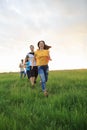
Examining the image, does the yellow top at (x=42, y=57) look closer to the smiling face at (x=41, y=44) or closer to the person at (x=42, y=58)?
the person at (x=42, y=58)

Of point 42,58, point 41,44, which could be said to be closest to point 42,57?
point 42,58

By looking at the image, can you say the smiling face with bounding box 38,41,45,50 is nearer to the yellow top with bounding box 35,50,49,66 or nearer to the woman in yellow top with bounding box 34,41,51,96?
the woman in yellow top with bounding box 34,41,51,96

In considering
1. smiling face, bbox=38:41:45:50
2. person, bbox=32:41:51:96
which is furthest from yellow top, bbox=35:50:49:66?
smiling face, bbox=38:41:45:50

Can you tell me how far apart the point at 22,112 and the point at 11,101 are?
2.75 m

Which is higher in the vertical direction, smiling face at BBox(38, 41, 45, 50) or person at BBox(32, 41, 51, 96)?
smiling face at BBox(38, 41, 45, 50)

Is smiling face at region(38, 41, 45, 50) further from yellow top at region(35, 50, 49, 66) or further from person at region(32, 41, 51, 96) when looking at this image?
yellow top at region(35, 50, 49, 66)

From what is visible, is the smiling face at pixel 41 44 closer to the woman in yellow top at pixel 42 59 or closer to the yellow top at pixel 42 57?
the woman in yellow top at pixel 42 59

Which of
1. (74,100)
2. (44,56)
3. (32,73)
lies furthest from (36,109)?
(32,73)

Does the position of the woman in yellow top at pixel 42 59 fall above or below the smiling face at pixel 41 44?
below

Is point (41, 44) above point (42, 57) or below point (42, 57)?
above

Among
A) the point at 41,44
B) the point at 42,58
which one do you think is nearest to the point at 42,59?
the point at 42,58

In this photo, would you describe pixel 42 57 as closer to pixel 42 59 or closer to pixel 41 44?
pixel 42 59

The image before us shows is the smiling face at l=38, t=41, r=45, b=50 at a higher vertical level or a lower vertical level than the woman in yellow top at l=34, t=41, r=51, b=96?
higher

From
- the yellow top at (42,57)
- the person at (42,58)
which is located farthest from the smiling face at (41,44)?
the yellow top at (42,57)
